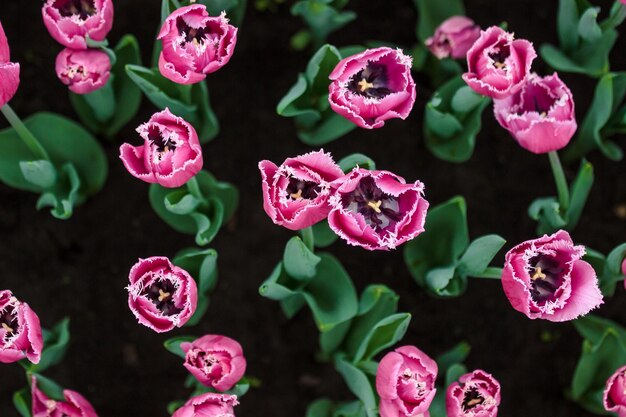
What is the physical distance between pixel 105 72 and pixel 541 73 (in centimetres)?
71

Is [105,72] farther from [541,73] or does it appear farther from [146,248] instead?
[541,73]

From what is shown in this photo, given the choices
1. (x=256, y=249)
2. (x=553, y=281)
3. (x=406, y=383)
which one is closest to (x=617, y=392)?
(x=553, y=281)

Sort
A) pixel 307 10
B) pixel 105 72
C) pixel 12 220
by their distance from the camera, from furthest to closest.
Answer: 1. pixel 12 220
2. pixel 307 10
3. pixel 105 72

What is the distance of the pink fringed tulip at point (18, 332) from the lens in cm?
97

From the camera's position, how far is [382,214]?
97 centimetres

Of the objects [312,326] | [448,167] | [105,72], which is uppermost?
[105,72]

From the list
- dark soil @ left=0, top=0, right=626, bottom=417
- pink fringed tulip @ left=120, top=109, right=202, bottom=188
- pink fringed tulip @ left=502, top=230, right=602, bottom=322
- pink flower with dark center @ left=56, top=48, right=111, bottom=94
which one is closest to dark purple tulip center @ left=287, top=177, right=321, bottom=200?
pink fringed tulip @ left=120, top=109, right=202, bottom=188

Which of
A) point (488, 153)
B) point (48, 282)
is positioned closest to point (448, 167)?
point (488, 153)

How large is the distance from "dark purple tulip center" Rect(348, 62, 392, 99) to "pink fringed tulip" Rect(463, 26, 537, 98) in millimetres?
98

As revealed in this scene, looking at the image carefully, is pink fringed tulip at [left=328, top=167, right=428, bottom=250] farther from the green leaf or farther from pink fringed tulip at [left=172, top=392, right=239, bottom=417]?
pink fringed tulip at [left=172, top=392, right=239, bottom=417]

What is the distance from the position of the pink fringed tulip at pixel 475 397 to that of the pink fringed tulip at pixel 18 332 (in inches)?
19.0

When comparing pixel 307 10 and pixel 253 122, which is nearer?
pixel 307 10

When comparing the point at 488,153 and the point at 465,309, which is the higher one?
the point at 488,153

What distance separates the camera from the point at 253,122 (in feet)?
4.63
